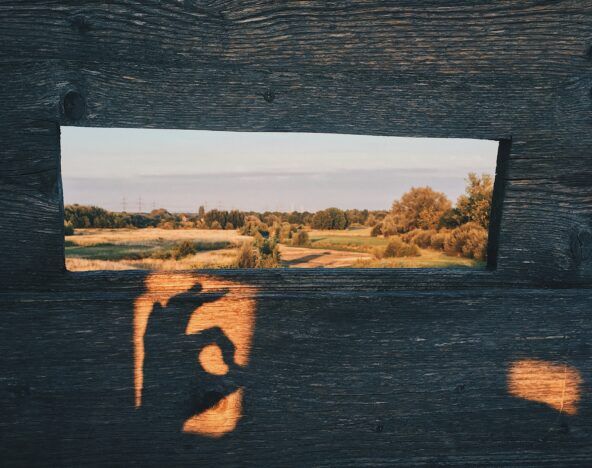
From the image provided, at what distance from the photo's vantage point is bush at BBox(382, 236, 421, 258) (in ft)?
11.5

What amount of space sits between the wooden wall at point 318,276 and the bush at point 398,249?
1619mm

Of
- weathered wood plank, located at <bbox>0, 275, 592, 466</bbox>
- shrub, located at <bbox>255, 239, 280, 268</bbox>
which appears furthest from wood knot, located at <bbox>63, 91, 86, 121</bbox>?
shrub, located at <bbox>255, 239, 280, 268</bbox>

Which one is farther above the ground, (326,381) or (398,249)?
(398,249)

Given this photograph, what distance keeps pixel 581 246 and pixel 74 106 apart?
6.71 feet

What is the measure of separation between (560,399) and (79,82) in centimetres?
229

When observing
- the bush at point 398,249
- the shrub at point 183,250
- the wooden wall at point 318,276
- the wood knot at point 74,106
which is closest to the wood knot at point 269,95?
the wooden wall at point 318,276

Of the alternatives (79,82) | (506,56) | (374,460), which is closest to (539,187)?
(506,56)

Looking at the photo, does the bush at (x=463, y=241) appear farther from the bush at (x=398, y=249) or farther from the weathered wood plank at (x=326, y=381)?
the weathered wood plank at (x=326, y=381)

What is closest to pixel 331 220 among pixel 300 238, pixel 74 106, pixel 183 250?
pixel 300 238

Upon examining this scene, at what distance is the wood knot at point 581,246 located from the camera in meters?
1.84

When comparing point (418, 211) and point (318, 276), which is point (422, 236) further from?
point (318, 276)

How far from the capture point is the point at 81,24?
159cm

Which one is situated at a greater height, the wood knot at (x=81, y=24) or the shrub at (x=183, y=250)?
the wood knot at (x=81, y=24)

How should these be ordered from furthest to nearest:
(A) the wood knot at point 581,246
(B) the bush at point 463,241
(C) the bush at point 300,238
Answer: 1. (B) the bush at point 463,241
2. (C) the bush at point 300,238
3. (A) the wood knot at point 581,246
